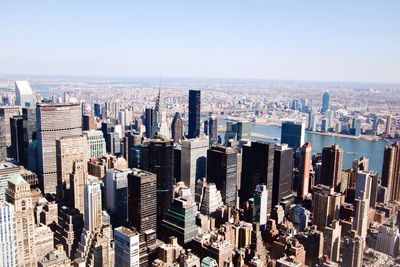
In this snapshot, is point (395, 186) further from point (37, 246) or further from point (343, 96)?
point (37, 246)

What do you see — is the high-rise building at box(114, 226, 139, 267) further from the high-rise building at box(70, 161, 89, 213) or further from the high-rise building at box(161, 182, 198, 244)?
the high-rise building at box(70, 161, 89, 213)

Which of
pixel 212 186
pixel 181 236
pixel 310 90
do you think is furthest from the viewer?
pixel 310 90

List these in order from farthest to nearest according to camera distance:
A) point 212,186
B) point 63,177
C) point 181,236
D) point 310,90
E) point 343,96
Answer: point 310,90 < point 63,177 < point 212,186 < point 343,96 < point 181,236

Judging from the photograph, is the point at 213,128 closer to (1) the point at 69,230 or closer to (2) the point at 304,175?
(2) the point at 304,175

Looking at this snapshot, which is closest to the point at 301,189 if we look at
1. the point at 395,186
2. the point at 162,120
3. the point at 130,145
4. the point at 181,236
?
the point at 395,186

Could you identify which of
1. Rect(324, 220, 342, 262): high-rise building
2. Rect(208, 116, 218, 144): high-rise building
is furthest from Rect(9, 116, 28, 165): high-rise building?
Rect(324, 220, 342, 262): high-rise building

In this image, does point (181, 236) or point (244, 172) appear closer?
point (181, 236)
